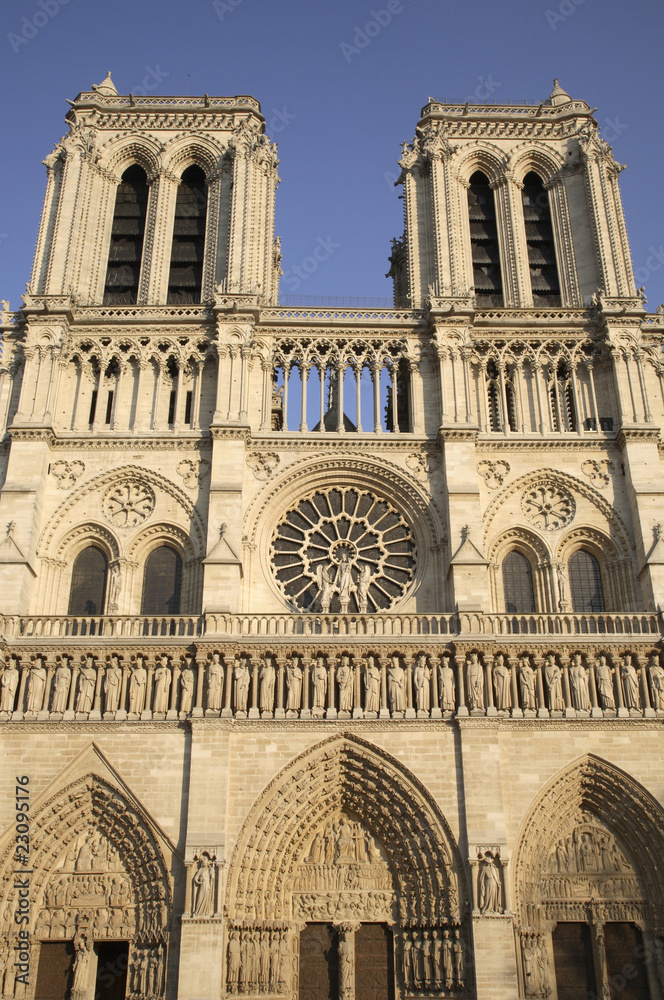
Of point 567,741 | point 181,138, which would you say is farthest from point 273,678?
point 181,138

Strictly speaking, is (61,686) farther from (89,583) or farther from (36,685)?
(89,583)

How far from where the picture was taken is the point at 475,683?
1816 centimetres

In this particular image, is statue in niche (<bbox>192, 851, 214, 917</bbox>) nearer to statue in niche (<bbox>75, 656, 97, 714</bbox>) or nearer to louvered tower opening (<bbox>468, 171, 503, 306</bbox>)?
statue in niche (<bbox>75, 656, 97, 714</bbox>)

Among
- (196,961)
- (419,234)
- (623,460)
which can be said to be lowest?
(196,961)

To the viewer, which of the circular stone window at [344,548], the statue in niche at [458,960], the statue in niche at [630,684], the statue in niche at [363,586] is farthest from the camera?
the circular stone window at [344,548]

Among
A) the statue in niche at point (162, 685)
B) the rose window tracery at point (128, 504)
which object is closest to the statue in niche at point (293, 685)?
the statue in niche at point (162, 685)

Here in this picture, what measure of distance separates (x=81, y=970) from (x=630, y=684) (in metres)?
10.4

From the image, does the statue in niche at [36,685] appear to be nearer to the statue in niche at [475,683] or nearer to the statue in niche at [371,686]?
the statue in niche at [371,686]

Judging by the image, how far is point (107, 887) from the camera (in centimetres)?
1731

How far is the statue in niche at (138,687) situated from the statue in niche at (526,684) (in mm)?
6641

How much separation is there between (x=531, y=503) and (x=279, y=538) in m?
5.23

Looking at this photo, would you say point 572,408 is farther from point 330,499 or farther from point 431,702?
point 431,702

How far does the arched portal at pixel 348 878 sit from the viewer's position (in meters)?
16.7

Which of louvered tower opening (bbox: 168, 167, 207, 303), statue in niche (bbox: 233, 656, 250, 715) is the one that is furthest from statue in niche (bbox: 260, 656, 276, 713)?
louvered tower opening (bbox: 168, 167, 207, 303)
